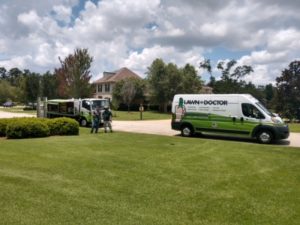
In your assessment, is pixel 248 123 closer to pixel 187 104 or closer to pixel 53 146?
pixel 187 104

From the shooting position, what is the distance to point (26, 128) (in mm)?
14234

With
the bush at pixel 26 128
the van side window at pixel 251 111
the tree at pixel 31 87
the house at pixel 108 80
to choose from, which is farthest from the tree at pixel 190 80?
the bush at pixel 26 128

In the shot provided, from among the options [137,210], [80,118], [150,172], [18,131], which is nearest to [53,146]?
[18,131]

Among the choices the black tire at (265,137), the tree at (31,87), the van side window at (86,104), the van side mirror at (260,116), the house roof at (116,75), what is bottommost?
the black tire at (265,137)

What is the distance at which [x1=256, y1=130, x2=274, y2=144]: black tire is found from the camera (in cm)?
1459

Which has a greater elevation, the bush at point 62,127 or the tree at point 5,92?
the tree at point 5,92

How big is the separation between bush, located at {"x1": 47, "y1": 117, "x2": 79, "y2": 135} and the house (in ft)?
139

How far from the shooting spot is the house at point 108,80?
194ft

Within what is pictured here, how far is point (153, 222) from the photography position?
15.3 feet

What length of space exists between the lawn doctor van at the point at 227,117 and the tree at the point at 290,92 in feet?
83.4

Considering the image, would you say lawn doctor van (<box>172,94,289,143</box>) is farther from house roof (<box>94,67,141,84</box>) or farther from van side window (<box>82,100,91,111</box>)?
house roof (<box>94,67,141,84</box>)

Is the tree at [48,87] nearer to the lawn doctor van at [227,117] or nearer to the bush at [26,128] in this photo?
the bush at [26,128]

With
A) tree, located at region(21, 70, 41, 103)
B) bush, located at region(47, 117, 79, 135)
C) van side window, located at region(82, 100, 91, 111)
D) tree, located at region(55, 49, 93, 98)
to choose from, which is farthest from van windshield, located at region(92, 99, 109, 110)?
tree, located at region(21, 70, 41, 103)

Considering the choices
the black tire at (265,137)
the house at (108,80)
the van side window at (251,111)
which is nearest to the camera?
the black tire at (265,137)
